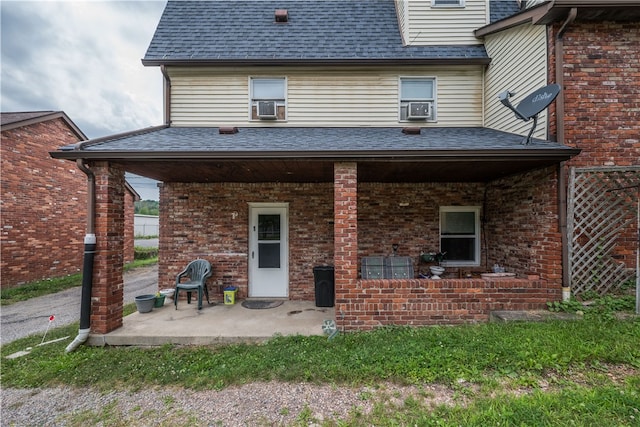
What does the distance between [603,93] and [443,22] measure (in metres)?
3.74

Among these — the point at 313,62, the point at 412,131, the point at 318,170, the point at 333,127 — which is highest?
the point at 313,62

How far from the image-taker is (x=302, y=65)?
6.24m

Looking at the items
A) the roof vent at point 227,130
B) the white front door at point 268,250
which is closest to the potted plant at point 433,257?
the white front door at point 268,250

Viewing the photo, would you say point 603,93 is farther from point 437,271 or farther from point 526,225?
point 437,271

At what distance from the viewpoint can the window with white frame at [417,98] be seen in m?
6.24

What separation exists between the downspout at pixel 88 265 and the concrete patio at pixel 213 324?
6.3 inches

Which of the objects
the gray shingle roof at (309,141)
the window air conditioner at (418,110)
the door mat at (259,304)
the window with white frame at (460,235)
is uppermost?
the window air conditioner at (418,110)

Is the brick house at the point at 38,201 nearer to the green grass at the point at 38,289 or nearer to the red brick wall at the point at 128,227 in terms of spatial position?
the green grass at the point at 38,289

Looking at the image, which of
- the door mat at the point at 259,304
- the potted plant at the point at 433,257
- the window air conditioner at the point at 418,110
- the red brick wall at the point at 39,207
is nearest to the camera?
the door mat at the point at 259,304

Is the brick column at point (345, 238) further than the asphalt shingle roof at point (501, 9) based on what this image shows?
No

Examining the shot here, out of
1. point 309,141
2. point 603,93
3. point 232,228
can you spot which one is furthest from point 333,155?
point 603,93

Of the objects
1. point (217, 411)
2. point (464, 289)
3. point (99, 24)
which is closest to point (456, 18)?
point (464, 289)

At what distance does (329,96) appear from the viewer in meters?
6.30

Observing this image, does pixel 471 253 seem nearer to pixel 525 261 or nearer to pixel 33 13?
pixel 525 261
